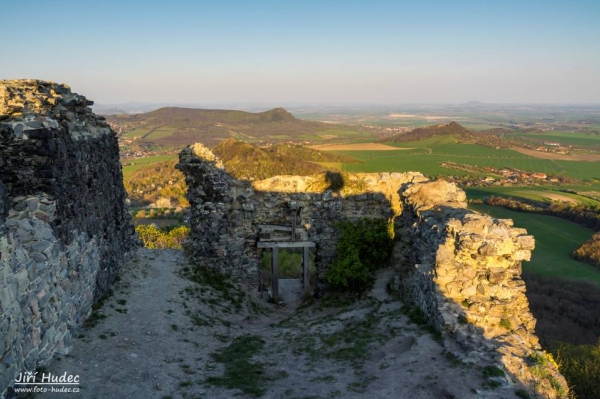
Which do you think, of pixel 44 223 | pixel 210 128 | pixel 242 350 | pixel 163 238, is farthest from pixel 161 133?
pixel 44 223

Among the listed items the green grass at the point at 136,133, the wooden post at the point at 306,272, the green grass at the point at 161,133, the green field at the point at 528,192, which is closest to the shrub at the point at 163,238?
the wooden post at the point at 306,272

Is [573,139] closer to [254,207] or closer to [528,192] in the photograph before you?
[528,192]

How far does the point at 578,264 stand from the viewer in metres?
29.9

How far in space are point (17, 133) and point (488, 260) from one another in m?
9.50

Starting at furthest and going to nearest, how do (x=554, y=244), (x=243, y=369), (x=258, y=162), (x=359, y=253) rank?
(x=258, y=162) < (x=554, y=244) < (x=359, y=253) < (x=243, y=369)

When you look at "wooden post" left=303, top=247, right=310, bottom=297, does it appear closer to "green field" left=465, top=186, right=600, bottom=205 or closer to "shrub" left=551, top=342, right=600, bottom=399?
"shrub" left=551, top=342, right=600, bottom=399

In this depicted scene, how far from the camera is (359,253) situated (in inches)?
564

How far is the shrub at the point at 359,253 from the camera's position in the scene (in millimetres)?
13633

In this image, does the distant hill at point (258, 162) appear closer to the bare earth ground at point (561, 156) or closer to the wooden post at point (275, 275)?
the wooden post at point (275, 275)

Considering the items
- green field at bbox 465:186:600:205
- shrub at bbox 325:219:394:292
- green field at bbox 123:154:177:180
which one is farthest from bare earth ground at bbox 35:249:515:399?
green field at bbox 123:154:177:180

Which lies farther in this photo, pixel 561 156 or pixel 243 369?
pixel 561 156

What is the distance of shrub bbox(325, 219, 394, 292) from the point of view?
13633mm

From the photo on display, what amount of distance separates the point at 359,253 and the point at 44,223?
9.56 m

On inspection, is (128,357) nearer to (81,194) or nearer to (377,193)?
(81,194)
